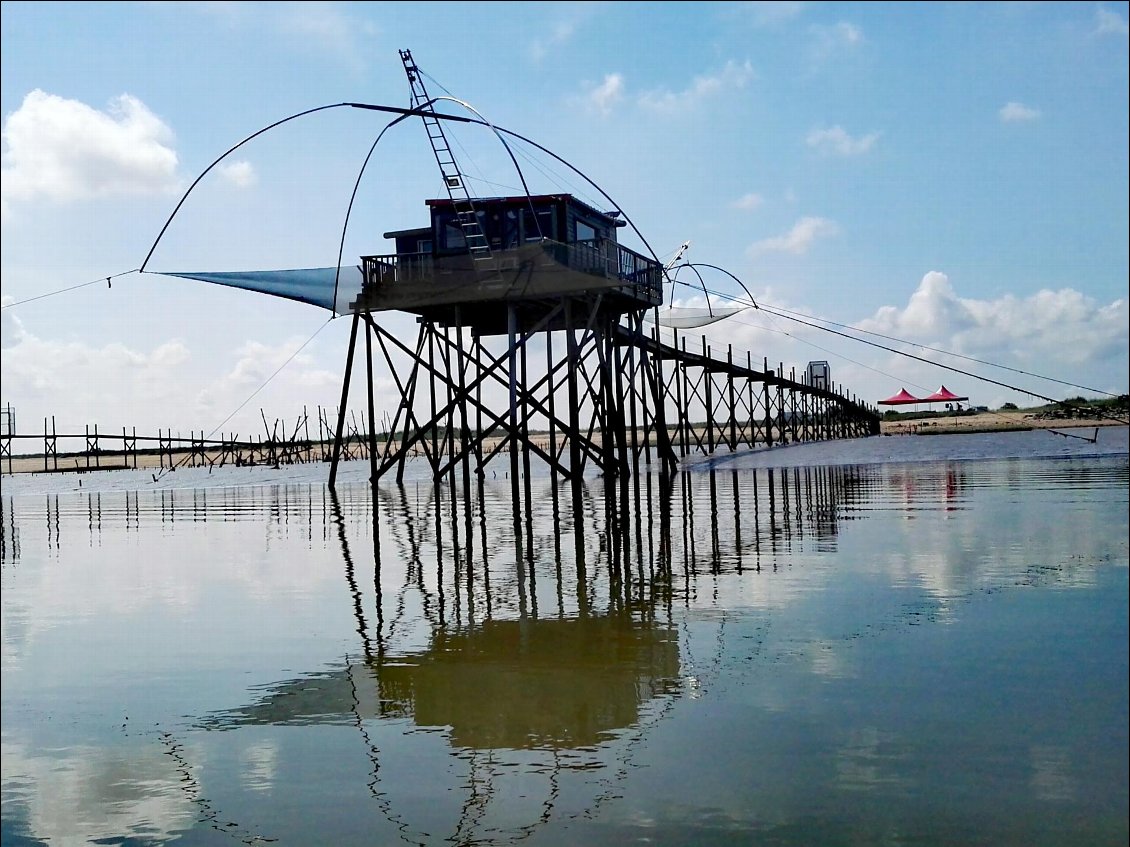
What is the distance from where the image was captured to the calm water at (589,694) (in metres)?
4.07

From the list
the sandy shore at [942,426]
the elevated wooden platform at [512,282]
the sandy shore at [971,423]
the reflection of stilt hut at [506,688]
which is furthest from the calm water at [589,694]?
the sandy shore at [971,423]

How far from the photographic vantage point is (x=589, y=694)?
5.84m

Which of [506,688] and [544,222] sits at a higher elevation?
[544,222]

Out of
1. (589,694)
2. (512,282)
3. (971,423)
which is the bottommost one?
(589,694)

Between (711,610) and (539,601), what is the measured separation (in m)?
1.64

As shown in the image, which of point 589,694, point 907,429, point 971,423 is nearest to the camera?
point 589,694

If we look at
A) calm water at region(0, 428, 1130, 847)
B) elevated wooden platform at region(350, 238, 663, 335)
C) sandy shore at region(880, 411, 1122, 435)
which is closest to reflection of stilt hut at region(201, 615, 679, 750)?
calm water at region(0, 428, 1130, 847)

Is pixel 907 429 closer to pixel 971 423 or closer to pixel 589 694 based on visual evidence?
pixel 971 423

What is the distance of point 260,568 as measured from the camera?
11844 millimetres

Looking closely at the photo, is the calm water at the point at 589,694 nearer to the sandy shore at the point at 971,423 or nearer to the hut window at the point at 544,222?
the hut window at the point at 544,222

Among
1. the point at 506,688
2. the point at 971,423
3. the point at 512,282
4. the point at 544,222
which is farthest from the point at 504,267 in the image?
the point at 971,423

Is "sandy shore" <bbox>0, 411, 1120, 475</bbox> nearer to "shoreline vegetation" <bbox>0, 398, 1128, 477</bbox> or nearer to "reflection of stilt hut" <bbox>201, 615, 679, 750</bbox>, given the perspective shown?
"shoreline vegetation" <bbox>0, 398, 1128, 477</bbox>

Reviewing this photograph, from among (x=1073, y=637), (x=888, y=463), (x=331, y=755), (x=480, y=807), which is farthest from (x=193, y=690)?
(x=888, y=463)

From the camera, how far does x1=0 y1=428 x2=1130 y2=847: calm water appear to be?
4.07 meters
